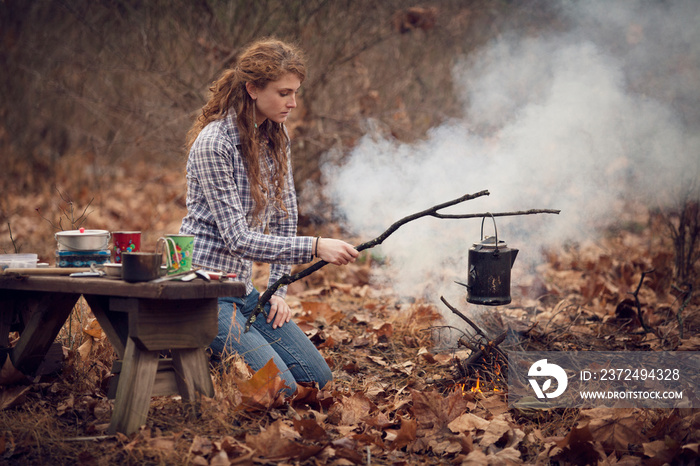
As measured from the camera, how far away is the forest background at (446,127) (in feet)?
16.3

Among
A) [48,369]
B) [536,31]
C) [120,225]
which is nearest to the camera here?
[48,369]

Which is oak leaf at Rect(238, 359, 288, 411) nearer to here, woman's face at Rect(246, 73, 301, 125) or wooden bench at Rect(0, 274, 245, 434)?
wooden bench at Rect(0, 274, 245, 434)

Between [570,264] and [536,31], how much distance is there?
8.22 feet

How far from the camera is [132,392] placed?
254 centimetres

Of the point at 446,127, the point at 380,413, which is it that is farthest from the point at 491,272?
the point at 446,127

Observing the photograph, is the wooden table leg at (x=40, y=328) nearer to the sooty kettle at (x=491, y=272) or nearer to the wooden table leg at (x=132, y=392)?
the wooden table leg at (x=132, y=392)

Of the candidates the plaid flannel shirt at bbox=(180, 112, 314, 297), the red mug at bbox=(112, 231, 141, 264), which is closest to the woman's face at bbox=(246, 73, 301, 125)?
the plaid flannel shirt at bbox=(180, 112, 314, 297)

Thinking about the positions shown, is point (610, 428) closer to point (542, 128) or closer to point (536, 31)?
point (542, 128)

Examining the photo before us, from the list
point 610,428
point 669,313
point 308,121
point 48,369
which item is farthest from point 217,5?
point 610,428

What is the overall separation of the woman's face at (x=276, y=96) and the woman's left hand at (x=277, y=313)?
3.10 ft

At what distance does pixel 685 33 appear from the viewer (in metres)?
5.38
